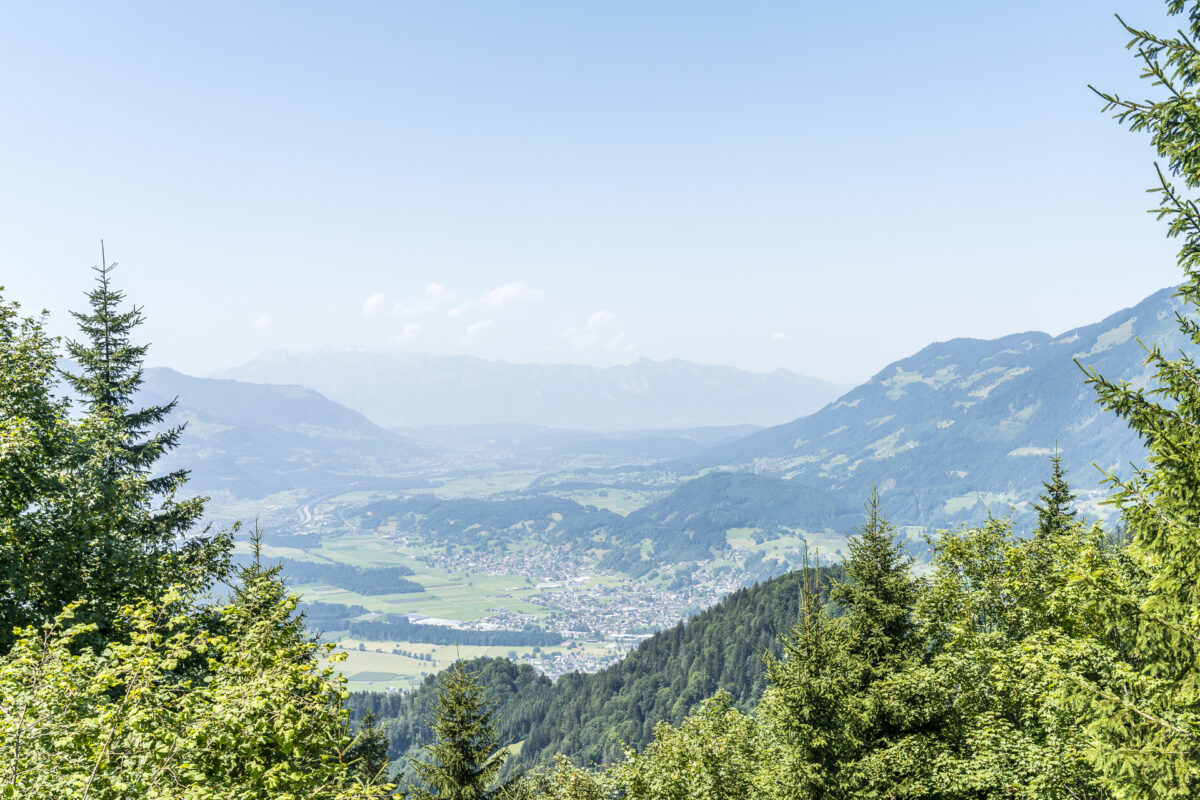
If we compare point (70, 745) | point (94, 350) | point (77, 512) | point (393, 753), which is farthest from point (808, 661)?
point (393, 753)

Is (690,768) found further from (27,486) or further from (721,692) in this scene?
(27,486)

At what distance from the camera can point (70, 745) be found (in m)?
9.70

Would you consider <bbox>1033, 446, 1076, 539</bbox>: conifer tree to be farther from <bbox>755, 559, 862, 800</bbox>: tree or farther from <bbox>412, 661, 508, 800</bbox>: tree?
<bbox>412, 661, 508, 800</bbox>: tree

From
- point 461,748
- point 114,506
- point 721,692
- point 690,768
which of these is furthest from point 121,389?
point 721,692

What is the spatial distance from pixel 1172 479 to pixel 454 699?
69.1 ft

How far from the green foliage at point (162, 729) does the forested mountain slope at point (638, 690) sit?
11946 centimetres

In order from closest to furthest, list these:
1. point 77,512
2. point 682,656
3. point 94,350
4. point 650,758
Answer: point 77,512 < point 94,350 < point 650,758 < point 682,656

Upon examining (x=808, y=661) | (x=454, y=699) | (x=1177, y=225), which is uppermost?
(x=1177, y=225)

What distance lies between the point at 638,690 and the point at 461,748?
133308mm

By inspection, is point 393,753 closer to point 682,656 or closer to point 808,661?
point 682,656

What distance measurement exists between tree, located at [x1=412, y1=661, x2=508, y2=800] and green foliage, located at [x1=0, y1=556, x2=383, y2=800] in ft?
28.3

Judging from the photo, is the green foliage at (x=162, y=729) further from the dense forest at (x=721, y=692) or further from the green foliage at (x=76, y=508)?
the green foliage at (x=76, y=508)

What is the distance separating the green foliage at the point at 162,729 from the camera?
28.9 feet

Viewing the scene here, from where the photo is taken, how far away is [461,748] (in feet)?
70.6
